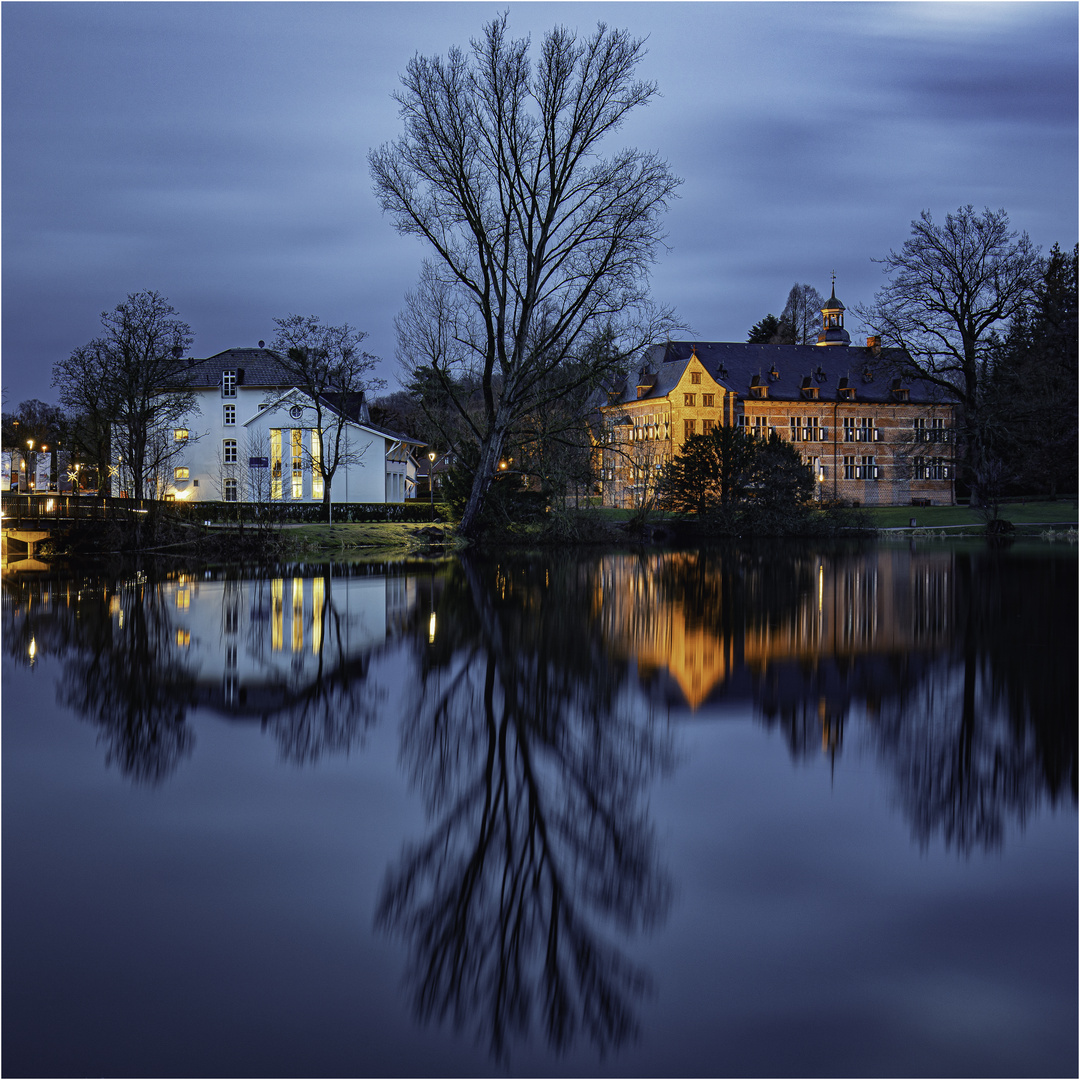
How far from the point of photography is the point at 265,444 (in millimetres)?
64562

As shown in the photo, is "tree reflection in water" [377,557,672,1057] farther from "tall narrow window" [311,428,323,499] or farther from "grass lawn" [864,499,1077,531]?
"grass lawn" [864,499,1077,531]

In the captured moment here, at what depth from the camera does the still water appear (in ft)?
13.0

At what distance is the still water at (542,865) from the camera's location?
156 inches

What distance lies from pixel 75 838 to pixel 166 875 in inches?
39.7

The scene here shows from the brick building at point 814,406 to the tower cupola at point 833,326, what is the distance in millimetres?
2931

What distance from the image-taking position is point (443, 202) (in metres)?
38.7

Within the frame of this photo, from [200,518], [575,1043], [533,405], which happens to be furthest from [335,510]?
[575,1043]

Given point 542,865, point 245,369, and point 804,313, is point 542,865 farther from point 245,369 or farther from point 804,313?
point 804,313

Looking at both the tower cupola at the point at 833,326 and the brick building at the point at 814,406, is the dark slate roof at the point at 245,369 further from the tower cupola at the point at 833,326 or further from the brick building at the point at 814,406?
the tower cupola at the point at 833,326

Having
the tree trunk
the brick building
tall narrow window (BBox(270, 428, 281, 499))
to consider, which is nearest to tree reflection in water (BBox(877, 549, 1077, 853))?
the tree trunk

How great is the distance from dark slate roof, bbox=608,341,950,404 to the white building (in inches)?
1280

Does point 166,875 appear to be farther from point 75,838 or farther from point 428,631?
point 428,631

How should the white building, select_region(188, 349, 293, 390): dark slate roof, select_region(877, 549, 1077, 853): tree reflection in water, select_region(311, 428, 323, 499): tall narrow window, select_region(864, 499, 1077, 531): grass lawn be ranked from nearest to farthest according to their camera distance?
1. select_region(877, 549, 1077, 853): tree reflection in water
2. select_region(864, 499, 1077, 531): grass lawn
3. select_region(311, 428, 323, 499): tall narrow window
4. the white building
5. select_region(188, 349, 293, 390): dark slate roof

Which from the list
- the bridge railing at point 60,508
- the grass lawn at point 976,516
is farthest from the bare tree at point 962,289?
the bridge railing at point 60,508
